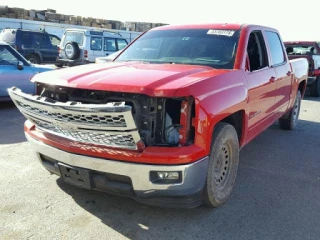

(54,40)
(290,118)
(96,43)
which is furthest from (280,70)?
(54,40)

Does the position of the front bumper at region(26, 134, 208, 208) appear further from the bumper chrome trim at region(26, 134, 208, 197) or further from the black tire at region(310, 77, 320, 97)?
the black tire at region(310, 77, 320, 97)

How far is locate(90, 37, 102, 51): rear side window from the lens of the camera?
14.6 m

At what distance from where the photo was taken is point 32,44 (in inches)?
653

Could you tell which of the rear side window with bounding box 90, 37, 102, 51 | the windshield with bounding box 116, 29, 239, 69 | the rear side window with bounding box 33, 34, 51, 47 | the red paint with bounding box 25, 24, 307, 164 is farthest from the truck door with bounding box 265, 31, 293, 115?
the rear side window with bounding box 33, 34, 51, 47

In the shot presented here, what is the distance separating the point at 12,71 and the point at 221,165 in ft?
19.1

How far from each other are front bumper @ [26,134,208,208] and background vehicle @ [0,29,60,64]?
48.9ft

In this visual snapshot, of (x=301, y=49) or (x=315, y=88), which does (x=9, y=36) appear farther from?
(x=315, y=88)

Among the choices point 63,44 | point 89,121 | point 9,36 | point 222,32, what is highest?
point 222,32

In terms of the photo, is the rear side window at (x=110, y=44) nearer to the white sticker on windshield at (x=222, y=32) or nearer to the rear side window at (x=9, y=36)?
the rear side window at (x=9, y=36)

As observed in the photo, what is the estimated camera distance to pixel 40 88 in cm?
339

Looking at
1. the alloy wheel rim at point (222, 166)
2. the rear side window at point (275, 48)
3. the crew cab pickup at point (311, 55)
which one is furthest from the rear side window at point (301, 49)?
the alloy wheel rim at point (222, 166)

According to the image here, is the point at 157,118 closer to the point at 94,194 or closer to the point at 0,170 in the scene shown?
the point at 94,194

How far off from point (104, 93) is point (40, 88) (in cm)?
90

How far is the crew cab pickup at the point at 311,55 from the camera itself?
10859 mm
